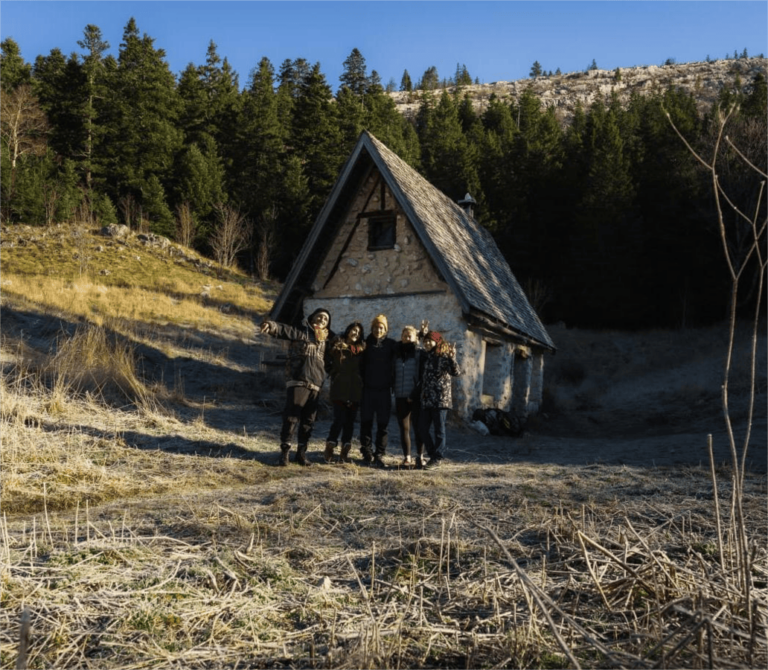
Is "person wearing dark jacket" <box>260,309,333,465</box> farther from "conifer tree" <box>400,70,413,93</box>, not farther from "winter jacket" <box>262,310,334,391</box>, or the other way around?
"conifer tree" <box>400,70,413,93</box>

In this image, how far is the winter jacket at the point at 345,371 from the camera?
284 inches

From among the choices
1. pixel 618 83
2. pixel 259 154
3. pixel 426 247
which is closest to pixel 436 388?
pixel 426 247

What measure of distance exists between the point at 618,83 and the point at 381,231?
9740 cm

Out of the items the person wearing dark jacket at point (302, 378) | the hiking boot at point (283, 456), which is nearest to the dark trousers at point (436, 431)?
the person wearing dark jacket at point (302, 378)

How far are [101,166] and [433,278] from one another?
98.5 ft

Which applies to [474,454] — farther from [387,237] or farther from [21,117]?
[21,117]

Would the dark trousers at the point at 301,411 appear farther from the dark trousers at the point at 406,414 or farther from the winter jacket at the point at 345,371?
the dark trousers at the point at 406,414

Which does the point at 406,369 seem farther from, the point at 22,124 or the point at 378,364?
the point at 22,124

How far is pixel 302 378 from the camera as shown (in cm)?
674

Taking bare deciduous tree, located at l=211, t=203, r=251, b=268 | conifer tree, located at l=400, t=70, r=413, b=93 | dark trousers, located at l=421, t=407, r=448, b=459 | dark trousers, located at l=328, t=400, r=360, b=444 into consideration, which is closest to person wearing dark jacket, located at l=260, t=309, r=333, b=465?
dark trousers, located at l=328, t=400, r=360, b=444

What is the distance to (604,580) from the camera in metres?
2.51

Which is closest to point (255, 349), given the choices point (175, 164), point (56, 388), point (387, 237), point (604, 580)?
point (387, 237)

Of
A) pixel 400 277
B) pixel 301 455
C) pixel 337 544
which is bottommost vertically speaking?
pixel 301 455

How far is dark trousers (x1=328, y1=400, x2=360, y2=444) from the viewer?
7.17m
